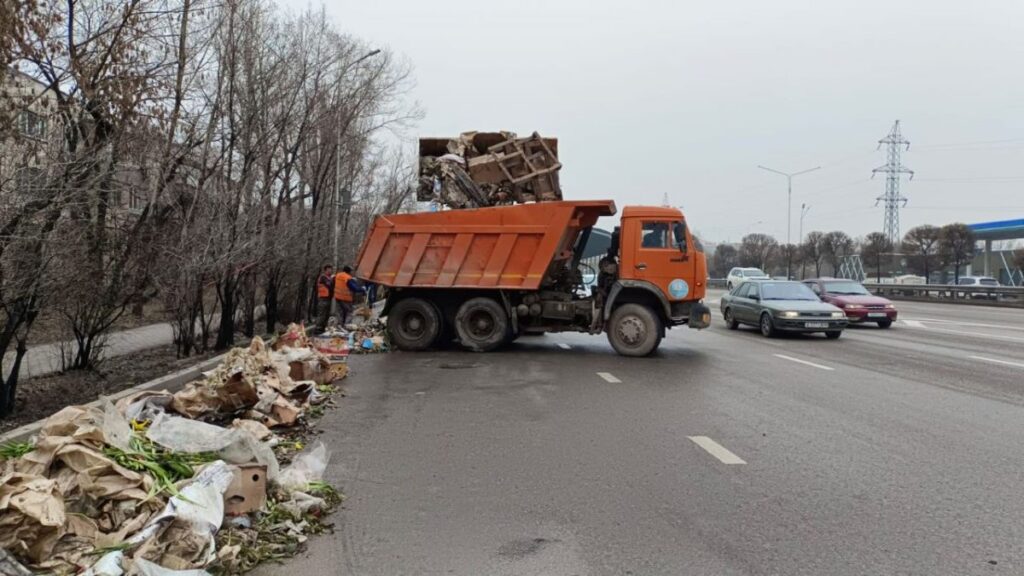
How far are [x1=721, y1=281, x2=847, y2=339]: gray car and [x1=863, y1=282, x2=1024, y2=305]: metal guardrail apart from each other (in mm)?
23115

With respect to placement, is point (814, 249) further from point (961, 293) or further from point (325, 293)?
point (325, 293)

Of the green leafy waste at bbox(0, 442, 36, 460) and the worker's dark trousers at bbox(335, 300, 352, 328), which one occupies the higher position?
the worker's dark trousers at bbox(335, 300, 352, 328)

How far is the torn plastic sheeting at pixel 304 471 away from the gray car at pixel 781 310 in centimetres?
1456

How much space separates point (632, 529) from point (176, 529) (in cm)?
271

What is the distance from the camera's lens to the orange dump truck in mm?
13547

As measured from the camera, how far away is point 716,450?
6621 millimetres

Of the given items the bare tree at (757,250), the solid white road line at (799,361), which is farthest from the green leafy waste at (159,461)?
the bare tree at (757,250)

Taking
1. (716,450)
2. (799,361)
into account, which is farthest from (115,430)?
(799,361)

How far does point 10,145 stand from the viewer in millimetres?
7211

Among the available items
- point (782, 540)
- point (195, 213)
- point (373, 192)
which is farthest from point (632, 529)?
point (373, 192)

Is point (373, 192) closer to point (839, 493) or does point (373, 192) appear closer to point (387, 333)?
point (387, 333)

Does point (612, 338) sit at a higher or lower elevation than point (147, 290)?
lower

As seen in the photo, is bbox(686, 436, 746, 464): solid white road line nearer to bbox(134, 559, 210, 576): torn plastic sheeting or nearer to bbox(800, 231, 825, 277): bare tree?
bbox(134, 559, 210, 576): torn plastic sheeting

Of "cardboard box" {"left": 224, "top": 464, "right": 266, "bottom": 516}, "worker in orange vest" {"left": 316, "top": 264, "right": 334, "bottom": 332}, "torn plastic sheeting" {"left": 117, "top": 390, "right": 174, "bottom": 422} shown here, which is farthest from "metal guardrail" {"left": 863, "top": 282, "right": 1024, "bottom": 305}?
"cardboard box" {"left": 224, "top": 464, "right": 266, "bottom": 516}
